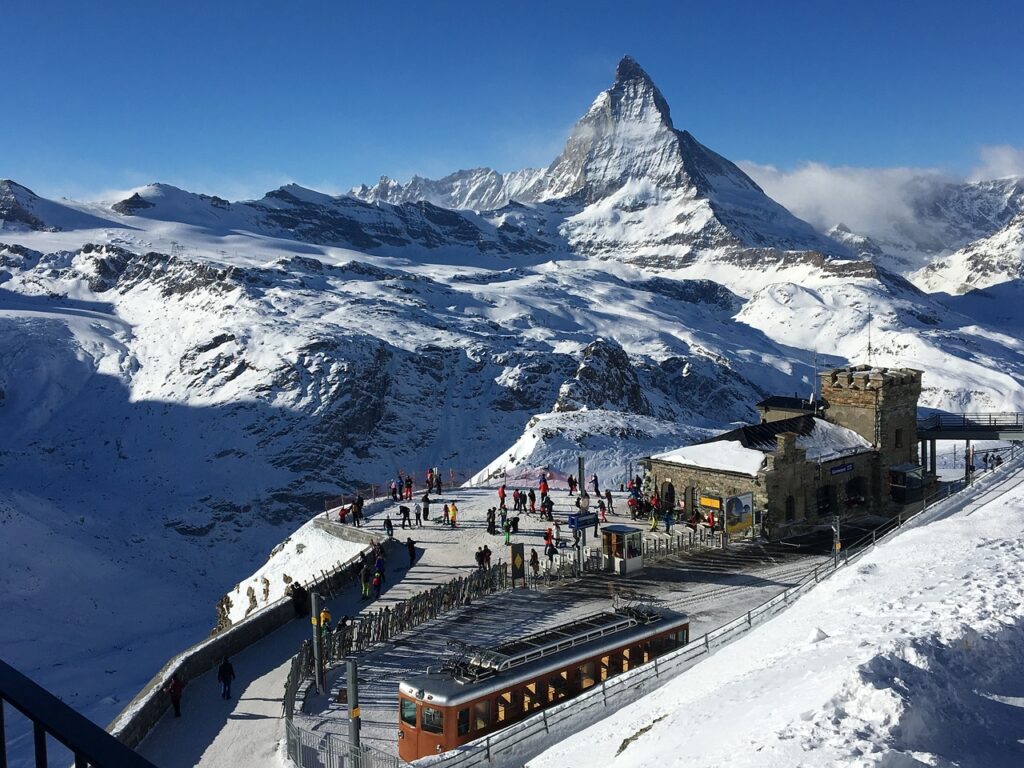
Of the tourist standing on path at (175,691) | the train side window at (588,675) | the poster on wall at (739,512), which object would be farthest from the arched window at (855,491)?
the tourist standing on path at (175,691)

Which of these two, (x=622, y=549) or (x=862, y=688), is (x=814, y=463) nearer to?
(x=622, y=549)

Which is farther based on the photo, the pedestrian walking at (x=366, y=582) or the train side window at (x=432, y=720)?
the pedestrian walking at (x=366, y=582)

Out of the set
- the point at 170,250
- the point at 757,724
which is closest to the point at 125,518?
the point at 757,724

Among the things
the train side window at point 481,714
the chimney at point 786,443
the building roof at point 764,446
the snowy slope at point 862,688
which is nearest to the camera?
the snowy slope at point 862,688

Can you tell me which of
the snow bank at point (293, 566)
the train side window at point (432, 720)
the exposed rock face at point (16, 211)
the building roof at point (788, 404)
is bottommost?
the snow bank at point (293, 566)

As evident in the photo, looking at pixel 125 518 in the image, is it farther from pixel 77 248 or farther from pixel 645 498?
pixel 77 248

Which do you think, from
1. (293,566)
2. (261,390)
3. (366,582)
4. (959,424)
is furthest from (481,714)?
(261,390)

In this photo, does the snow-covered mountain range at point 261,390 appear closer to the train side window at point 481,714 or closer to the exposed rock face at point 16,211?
the exposed rock face at point 16,211
